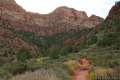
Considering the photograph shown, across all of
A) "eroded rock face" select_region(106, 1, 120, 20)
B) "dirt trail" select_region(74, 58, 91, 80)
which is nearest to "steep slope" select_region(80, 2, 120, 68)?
"eroded rock face" select_region(106, 1, 120, 20)

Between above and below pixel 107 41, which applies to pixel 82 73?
below

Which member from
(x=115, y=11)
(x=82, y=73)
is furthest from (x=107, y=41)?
(x=82, y=73)

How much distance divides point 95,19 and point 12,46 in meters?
116

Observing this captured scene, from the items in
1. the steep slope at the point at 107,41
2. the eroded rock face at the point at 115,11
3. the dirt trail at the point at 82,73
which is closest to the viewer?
the dirt trail at the point at 82,73

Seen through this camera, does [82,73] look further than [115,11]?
No

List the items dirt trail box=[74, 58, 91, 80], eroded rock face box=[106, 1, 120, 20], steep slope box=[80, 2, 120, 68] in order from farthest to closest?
eroded rock face box=[106, 1, 120, 20] → steep slope box=[80, 2, 120, 68] → dirt trail box=[74, 58, 91, 80]

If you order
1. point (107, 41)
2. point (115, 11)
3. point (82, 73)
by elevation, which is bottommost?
point (82, 73)

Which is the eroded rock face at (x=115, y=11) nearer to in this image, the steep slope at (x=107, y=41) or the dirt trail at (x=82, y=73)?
the steep slope at (x=107, y=41)

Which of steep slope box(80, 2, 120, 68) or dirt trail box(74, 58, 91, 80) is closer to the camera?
dirt trail box(74, 58, 91, 80)

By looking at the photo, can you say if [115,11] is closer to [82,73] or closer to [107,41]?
[107,41]

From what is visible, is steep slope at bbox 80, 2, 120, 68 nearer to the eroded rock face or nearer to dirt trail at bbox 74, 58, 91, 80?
the eroded rock face

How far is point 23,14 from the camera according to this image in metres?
196

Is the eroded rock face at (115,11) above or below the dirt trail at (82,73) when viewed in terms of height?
above

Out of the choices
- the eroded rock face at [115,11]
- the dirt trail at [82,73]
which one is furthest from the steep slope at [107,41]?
the dirt trail at [82,73]
